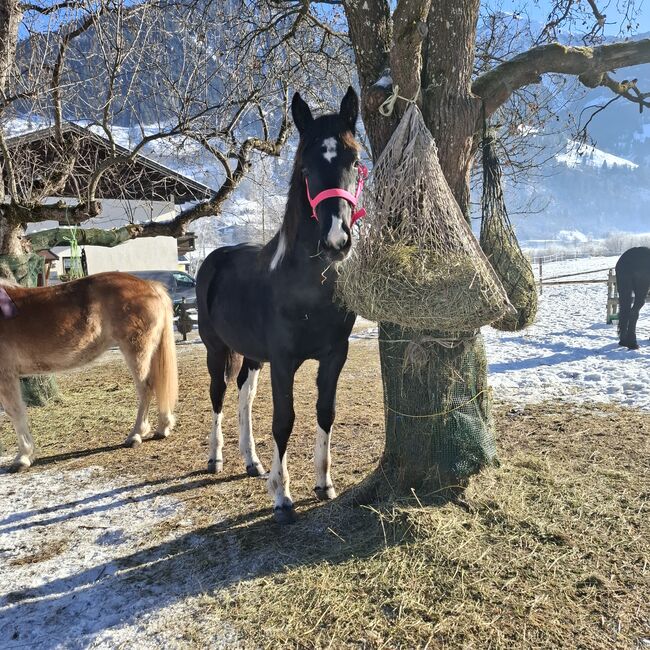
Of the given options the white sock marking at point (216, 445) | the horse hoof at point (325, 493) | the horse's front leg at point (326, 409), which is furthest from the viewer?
the white sock marking at point (216, 445)

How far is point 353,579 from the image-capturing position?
2.41m

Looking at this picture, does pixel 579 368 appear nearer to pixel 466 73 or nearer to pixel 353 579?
pixel 466 73

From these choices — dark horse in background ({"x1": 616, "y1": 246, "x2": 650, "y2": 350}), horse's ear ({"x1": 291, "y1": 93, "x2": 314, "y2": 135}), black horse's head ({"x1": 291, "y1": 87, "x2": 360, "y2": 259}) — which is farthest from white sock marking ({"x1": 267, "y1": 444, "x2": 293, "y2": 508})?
dark horse in background ({"x1": 616, "y1": 246, "x2": 650, "y2": 350})

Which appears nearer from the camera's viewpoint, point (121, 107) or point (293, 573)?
point (293, 573)

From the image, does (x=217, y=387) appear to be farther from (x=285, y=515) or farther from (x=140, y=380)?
(x=285, y=515)

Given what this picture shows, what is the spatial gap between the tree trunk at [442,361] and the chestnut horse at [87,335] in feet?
9.99

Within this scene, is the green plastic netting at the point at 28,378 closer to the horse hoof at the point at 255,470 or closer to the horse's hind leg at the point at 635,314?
the horse hoof at the point at 255,470

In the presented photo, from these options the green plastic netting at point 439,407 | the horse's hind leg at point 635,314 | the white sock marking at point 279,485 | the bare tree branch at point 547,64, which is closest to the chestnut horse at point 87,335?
the white sock marking at point 279,485

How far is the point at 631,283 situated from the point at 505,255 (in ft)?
26.3

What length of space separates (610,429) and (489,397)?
6.67ft

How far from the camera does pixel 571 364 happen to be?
752 centimetres

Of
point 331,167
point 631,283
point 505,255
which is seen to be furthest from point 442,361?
point 631,283

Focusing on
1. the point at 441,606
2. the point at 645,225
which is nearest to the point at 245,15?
the point at 441,606

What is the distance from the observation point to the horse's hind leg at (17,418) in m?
4.55
